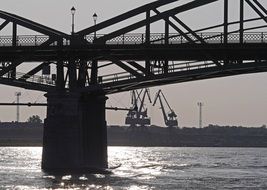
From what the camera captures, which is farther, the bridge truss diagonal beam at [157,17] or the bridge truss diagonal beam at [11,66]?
the bridge truss diagonal beam at [11,66]

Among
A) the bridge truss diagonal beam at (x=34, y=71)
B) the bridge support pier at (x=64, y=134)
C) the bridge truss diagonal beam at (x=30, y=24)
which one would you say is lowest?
the bridge support pier at (x=64, y=134)

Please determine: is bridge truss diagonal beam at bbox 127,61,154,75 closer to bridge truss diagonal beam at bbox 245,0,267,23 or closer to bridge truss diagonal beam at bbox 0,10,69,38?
bridge truss diagonal beam at bbox 0,10,69,38

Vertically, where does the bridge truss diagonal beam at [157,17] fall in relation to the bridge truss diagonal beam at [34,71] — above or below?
above

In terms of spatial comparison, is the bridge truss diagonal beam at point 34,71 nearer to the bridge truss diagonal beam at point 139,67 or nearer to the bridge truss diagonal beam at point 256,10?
the bridge truss diagonal beam at point 139,67

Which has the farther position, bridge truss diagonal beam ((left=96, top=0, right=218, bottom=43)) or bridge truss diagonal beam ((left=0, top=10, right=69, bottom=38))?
bridge truss diagonal beam ((left=0, top=10, right=69, bottom=38))

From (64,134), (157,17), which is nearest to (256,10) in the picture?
(157,17)

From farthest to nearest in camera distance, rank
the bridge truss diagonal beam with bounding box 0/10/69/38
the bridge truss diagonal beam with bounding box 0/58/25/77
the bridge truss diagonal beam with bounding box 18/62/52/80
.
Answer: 1. the bridge truss diagonal beam with bounding box 18/62/52/80
2. the bridge truss diagonal beam with bounding box 0/58/25/77
3. the bridge truss diagonal beam with bounding box 0/10/69/38

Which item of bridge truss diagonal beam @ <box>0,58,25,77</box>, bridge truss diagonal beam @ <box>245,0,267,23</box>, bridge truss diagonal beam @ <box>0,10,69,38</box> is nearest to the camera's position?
bridge truss diagonal beam @ <box>245,0,267,23</box>

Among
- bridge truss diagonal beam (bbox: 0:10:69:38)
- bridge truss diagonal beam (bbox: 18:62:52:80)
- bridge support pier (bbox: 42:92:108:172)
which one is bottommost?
bridge support pier (bbox: 42:92:108:172)

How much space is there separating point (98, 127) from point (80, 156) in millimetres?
7733

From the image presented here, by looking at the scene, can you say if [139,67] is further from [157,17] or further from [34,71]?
[34,71]

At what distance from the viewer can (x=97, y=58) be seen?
8506 centimetres

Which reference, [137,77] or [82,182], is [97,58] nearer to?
[137,77]

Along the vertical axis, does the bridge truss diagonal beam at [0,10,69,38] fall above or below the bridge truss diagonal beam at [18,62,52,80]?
above
